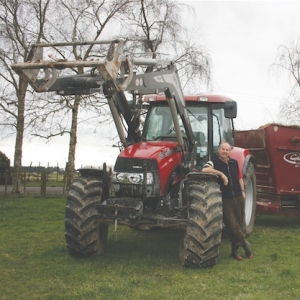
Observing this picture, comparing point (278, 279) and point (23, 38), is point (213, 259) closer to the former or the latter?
point (278, 279)

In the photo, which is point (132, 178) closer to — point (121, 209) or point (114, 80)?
point (121, 209)

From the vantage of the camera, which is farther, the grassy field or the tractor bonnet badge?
the tractor bonnet badge

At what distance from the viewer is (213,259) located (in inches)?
267

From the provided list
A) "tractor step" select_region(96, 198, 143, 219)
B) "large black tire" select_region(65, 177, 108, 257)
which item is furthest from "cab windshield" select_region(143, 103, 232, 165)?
"tractor step" select_region(96, 198, 143, 219)

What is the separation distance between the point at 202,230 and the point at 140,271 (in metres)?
0.94

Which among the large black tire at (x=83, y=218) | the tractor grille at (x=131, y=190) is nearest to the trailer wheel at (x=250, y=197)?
the tractor grille at (x=131, y=190)

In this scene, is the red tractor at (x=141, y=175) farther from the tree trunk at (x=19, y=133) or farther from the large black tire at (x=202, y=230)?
the tree trunk at (x=19, y=133)

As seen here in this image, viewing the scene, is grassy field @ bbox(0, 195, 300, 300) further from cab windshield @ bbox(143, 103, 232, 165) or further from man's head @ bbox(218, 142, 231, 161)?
cab windshield @ bbox(143, 103, 232, 165)

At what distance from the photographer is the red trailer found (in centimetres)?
1066

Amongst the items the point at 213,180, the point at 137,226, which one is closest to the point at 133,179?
the point at 137,226

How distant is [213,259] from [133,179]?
4.88ft

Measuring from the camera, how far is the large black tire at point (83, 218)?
718cm

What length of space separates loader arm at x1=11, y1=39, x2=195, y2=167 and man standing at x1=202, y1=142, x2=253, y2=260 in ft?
1.97

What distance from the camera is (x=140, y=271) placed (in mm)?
6691
